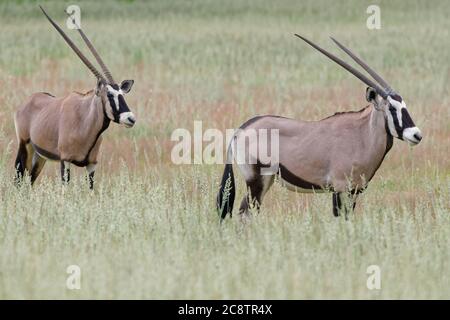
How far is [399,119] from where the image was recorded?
8.02 metres

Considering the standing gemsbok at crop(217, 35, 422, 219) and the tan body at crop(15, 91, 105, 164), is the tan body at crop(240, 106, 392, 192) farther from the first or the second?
the tan body at crop(15, 91, 105, 164)

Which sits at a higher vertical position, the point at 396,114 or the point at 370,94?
the point at 370,94

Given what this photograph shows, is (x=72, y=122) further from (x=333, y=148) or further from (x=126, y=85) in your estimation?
(x=333, y=148)

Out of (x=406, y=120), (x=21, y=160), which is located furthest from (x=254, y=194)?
(x=21, y=160)

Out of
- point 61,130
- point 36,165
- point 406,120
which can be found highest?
point 61,130

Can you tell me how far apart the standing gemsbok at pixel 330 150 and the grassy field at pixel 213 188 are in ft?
0.59

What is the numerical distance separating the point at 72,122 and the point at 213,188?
55.3 inches

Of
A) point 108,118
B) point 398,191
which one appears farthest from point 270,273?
point 398,191

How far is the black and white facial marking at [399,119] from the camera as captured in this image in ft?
26.0

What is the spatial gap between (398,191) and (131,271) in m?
4.51

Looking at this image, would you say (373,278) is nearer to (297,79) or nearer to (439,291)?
(439,291)

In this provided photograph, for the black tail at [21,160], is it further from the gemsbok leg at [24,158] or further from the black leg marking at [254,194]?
the black leg marking at [254,194]

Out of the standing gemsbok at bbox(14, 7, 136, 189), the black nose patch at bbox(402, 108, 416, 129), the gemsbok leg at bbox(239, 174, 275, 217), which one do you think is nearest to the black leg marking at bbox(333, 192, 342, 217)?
the gemsbok leg at bbox(239, 174, 275, 217)

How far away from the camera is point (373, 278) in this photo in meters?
6.44
